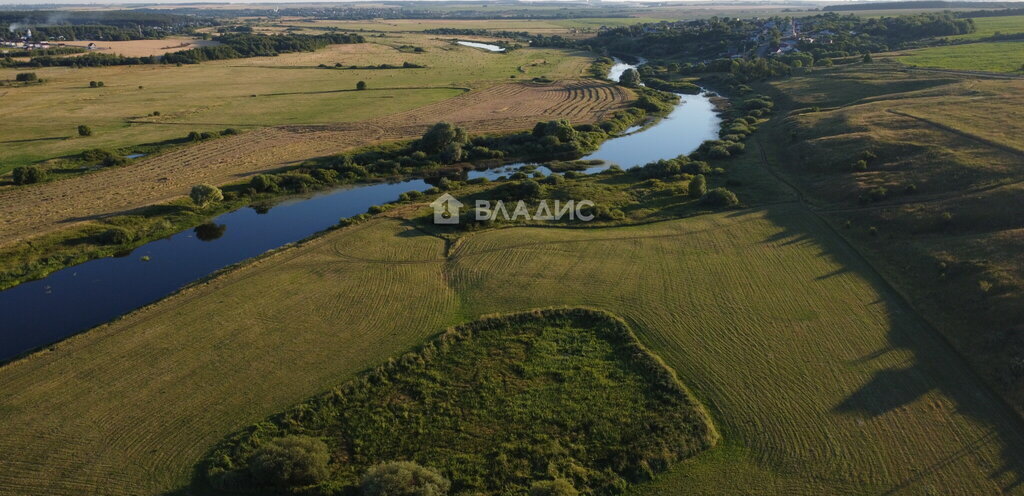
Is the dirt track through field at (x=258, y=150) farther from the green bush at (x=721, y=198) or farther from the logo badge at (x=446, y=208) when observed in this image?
the green bush at (x=721, y=198)

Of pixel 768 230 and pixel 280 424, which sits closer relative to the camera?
pixel 280 424

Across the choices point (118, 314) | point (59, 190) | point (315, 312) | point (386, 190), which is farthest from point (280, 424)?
point (59, 190)

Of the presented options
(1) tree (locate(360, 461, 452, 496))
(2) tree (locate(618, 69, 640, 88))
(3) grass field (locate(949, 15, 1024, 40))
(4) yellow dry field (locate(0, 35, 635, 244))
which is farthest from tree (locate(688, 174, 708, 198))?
(3) grass field (locate(949, 15, 1024, 40))

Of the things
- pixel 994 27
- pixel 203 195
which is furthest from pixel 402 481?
pixel 994 27

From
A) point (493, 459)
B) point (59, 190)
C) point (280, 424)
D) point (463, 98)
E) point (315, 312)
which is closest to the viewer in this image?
point (493, 459)

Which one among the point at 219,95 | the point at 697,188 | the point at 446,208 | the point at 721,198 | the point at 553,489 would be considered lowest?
the point at 553,489

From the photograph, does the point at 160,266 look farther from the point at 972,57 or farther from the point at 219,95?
the point at 972,57

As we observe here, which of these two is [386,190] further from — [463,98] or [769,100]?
[769,100]

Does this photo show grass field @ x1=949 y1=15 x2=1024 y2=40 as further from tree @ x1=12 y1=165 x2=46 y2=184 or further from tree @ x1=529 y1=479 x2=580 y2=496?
tree @ x1=12 y1=165 x2=46 y2=184
